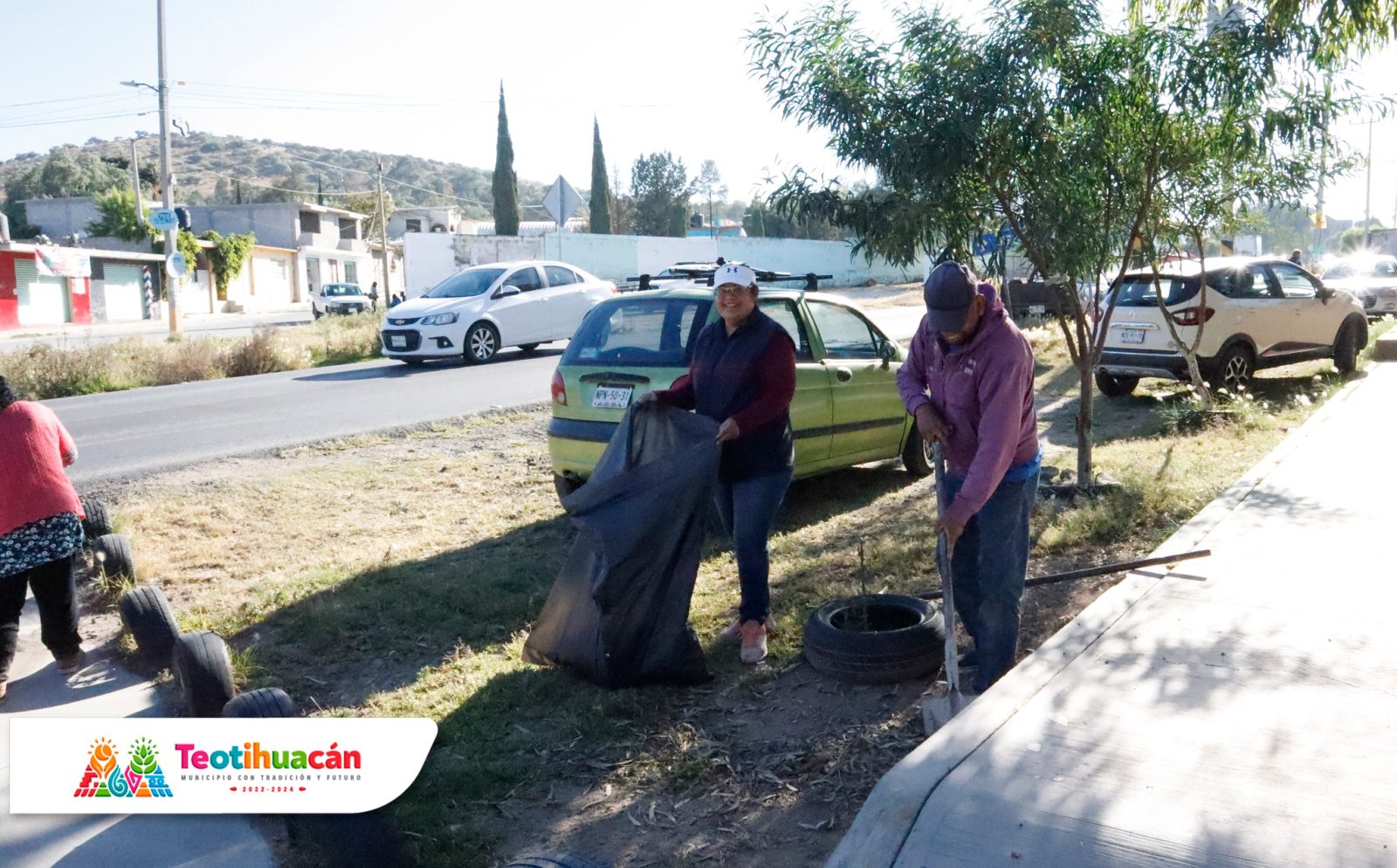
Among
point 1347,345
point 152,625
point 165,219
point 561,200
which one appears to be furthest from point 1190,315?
point 165,219

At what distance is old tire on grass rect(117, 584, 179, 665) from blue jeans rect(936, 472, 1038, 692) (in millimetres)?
3549

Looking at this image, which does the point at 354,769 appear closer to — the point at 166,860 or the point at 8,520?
the point at 166,860

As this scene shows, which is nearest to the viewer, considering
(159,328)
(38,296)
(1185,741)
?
(1185,741)

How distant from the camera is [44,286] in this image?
4188cm

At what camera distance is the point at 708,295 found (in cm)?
704

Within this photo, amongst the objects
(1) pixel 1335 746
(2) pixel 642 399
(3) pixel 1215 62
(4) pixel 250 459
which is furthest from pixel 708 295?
(4) pixel 250 459

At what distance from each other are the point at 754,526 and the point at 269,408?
32.2 ft

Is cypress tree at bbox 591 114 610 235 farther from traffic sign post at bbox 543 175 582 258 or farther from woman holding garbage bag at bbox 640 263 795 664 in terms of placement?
woman holding garbage bag at bbox 640 263 795 664

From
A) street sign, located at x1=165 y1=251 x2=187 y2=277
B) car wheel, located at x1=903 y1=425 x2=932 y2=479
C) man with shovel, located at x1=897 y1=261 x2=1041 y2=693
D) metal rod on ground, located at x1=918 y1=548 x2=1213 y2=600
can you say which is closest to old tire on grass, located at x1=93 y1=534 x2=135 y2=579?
metal rod on ground, located at x1=918 y1=548 x2=1213 y2=600

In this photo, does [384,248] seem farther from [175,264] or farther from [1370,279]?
[1370,279]

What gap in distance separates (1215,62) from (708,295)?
10.9 feet

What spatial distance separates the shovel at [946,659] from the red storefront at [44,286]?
4274 cm

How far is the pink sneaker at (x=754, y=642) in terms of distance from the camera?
4992 millimetres

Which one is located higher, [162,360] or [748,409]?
[748,409]
